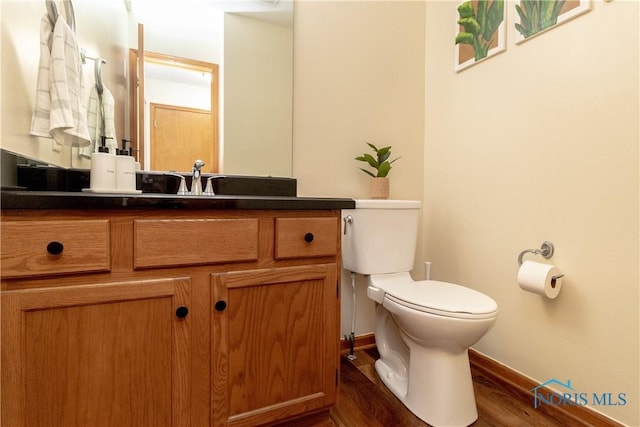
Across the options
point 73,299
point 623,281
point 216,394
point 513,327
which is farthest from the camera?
point 513,327

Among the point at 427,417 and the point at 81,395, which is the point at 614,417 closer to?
the point at 427,417

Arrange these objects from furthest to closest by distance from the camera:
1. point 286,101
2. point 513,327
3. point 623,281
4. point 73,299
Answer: point 286,101
point 513,327
point 623,281
point 73,299

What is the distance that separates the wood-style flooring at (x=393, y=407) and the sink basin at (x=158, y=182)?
38.0 inches

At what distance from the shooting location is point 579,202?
3.86 feet

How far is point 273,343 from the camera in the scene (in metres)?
0.97

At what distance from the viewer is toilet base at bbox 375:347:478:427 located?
1.15 metres

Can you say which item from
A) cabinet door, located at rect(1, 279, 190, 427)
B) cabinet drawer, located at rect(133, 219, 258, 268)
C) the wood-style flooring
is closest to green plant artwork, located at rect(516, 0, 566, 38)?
cabinet drawer, located at rect(133, 219, 258, 268)

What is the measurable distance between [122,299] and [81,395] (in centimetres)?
25

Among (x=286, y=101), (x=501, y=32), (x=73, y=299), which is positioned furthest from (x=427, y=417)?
(x=501, y=32)

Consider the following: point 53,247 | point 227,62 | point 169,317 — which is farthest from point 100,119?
point 169,317

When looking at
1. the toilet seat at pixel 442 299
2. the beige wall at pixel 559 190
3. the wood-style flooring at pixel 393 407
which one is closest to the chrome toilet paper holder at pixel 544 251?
the beige wall at pixel 559 190

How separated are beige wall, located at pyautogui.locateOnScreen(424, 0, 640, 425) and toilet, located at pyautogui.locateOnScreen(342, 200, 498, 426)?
0.32 metres

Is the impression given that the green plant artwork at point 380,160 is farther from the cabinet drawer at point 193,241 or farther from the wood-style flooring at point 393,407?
the wood-style flooring at point 393,407

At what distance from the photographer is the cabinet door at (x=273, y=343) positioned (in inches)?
36.0
